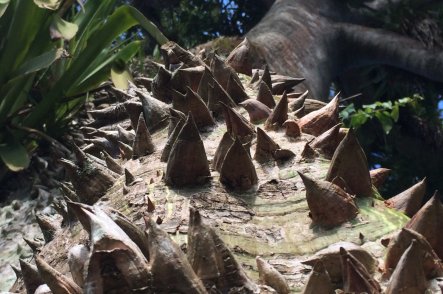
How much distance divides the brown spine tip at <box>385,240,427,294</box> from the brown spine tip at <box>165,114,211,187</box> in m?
0.60

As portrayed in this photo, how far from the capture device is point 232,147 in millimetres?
1568

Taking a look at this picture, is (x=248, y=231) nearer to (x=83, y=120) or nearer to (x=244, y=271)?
(x=244, y=271)

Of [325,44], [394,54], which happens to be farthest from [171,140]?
[394,54]

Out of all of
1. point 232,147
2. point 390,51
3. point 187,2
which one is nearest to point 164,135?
point 232,147

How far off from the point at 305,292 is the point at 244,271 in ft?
0.40

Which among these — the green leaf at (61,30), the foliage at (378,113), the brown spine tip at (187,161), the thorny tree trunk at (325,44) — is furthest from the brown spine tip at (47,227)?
the foliage at (378,113)

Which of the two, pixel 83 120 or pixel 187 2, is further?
pixel 187 2

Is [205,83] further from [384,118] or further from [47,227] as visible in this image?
[384,118]

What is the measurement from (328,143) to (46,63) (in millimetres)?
1804

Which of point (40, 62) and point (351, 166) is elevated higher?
point (351, 166)

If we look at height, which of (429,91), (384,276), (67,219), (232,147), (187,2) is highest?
Answer: (232,147)

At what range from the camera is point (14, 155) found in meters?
3.12

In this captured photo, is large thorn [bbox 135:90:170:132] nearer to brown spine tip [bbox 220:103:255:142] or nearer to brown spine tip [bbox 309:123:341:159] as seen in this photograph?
brown spine tip [bbox 220:103:255:142]

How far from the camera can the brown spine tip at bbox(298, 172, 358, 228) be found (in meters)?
1.43
